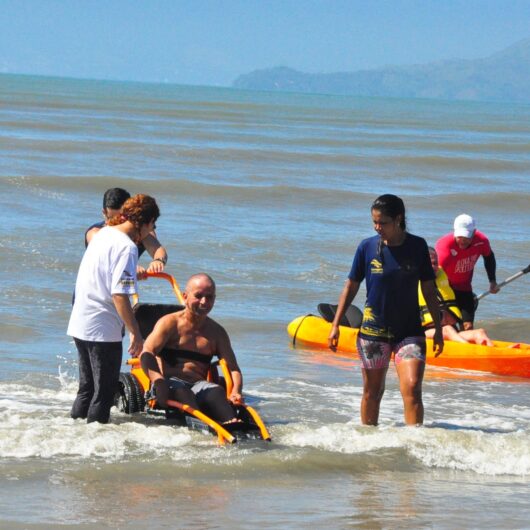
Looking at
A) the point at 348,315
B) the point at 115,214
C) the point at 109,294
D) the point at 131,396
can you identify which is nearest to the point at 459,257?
the point at 348,315

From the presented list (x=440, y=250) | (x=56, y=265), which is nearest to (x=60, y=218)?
(x=56, y=265)

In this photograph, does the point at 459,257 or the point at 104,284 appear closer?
the point at 104,284

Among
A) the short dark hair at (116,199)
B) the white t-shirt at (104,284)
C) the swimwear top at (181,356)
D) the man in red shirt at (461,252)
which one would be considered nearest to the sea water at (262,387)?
the swimwear top at (181,356)

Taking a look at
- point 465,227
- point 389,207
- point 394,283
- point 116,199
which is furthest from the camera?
point 465,227

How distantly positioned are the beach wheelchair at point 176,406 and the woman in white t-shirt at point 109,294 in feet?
1.84

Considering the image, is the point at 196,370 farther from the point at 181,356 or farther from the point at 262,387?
the point at 262,387

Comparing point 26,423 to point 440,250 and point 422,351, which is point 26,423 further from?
point 440,250

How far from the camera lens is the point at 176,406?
747 cm

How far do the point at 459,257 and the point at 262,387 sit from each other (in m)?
2.47

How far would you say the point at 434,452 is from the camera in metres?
7.39

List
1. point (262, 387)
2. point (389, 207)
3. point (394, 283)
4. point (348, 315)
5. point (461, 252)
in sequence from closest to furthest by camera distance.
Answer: point (389, 207) < point (394, 283) < point (262, 387) < point (461, 252) < point (348, 315)

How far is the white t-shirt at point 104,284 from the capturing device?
6762 mm

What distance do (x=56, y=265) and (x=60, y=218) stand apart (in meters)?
4.78

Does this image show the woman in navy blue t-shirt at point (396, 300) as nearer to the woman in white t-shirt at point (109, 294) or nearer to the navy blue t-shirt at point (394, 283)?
the navy blue t-shirt at point (394, 283)
